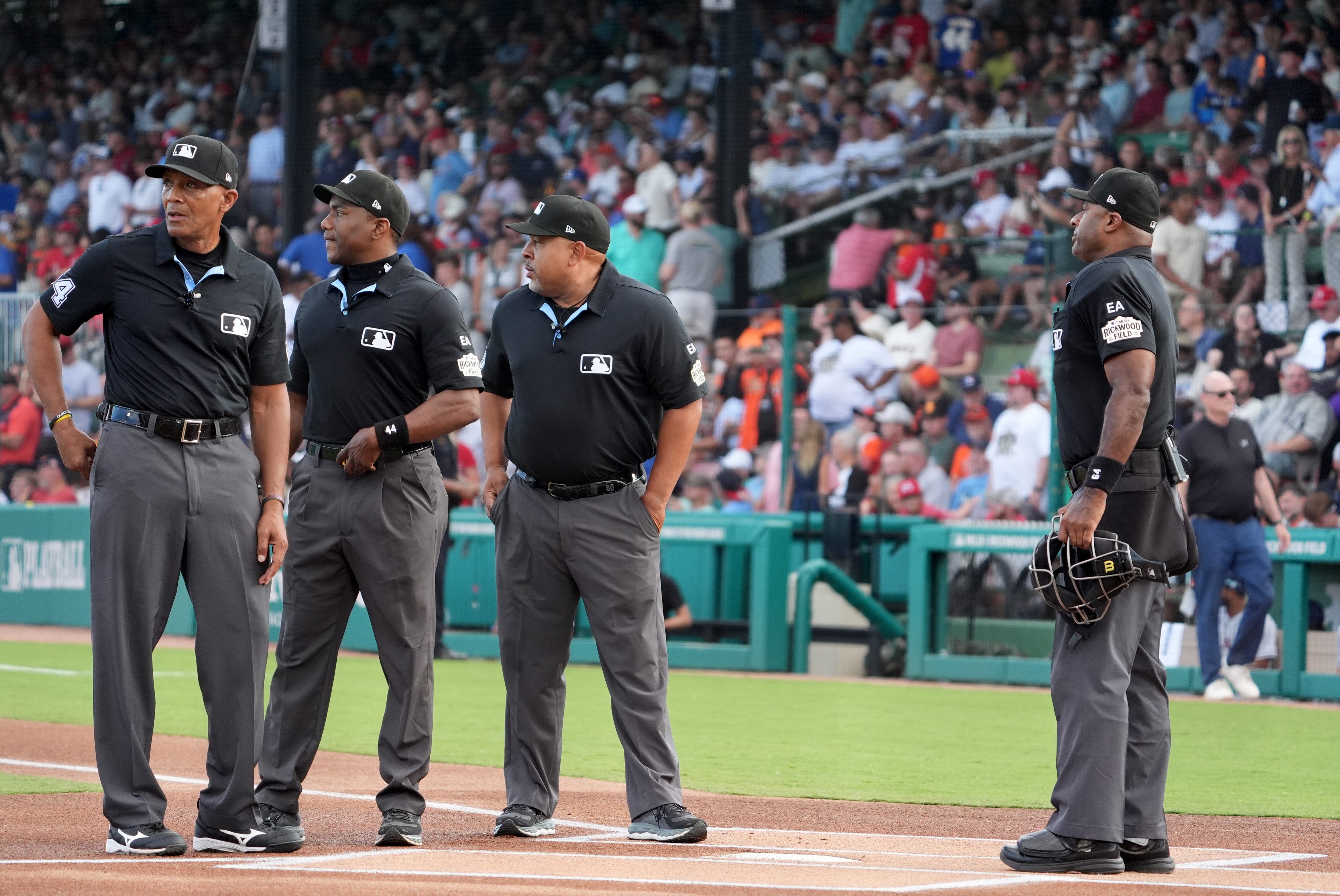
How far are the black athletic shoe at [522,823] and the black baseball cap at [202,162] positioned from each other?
7.21 ft

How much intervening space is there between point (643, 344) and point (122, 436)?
1.70 meters

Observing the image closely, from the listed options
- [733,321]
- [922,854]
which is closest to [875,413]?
[733,321]

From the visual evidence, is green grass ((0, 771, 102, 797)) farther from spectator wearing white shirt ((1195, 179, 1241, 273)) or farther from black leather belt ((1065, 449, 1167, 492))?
spectator wearing white shirt ((1195, 179, 1241, 273))

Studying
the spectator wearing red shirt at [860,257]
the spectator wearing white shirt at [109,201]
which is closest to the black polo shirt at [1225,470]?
the spectator wearing red shirt at [860,257]

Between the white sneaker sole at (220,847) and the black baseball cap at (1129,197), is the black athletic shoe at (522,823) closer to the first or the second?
Answer: the white sneaker sole at (220,847)

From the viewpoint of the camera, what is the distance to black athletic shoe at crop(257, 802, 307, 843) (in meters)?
5.55

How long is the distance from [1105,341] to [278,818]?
2.94 metres

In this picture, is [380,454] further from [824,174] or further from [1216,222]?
[824,174]

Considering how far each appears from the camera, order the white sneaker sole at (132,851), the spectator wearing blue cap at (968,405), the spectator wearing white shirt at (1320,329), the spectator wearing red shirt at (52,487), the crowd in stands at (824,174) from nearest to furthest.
→ the white sneaker sole at (132,851), the spectator wearing white shirt at (1320,329), the crowd in stands at (824,174), the spectator wearing blue cap at (968,405), the spectator wearing red shirt at (52,487)

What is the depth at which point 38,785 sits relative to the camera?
713cm

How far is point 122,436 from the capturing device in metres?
5.36

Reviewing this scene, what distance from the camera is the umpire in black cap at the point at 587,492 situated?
5953 millimetres

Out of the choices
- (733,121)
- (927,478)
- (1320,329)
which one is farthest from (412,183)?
(1320,329)

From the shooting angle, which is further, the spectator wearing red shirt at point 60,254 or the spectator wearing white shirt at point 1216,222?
the spectator wearing red shirt at point 60,254
